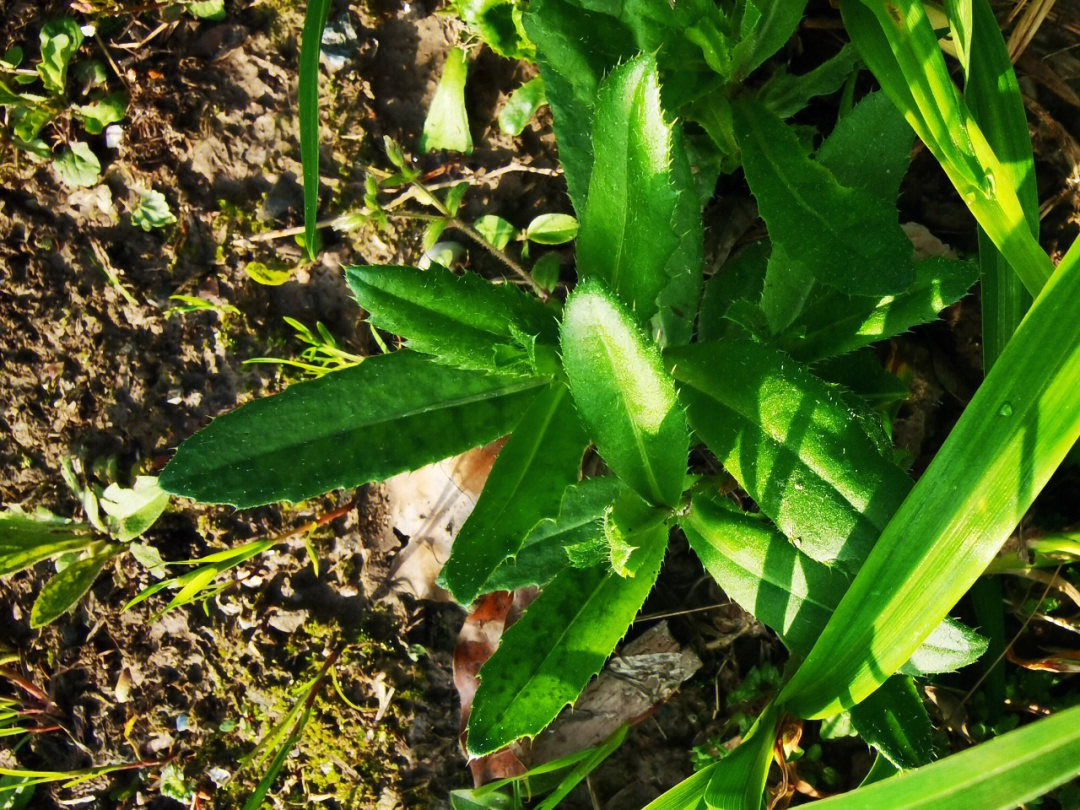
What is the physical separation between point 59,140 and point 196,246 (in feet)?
1.68

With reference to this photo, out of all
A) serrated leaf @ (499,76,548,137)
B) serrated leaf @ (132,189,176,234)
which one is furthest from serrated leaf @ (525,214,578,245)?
serrated leaf @ (132,189,176,234)

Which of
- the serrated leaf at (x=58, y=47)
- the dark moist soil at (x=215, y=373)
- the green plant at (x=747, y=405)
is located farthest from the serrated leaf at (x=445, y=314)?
the serrated leaf at (x=58, y=47)

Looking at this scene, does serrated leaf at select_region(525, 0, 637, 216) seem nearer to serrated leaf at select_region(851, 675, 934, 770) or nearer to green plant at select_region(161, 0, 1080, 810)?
green plant at select_region(161, 0, 1080, 810)

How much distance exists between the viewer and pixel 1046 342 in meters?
1.29

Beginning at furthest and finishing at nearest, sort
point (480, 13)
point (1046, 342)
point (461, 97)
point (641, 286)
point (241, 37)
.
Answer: point (241, 37) → point (461, 97) → point (480, 13) → point (641, 286) → point (1046, 342)

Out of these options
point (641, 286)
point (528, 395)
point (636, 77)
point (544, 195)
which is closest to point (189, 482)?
point (528, 395)

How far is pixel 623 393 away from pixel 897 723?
0.81 meters

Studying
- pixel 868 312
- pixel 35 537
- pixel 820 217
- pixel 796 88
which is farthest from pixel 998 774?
pixel 35 537

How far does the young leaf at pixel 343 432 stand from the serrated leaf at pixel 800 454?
387 millimetres

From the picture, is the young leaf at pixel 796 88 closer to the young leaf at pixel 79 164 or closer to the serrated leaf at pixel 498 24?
the serrated leaf at pixel 498 24

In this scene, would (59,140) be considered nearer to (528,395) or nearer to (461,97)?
(461,97)

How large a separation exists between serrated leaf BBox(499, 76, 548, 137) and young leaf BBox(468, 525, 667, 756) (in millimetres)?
1176

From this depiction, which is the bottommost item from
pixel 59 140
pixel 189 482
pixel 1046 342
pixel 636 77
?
pixel 189 482

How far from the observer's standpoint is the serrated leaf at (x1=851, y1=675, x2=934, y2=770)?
144cm
